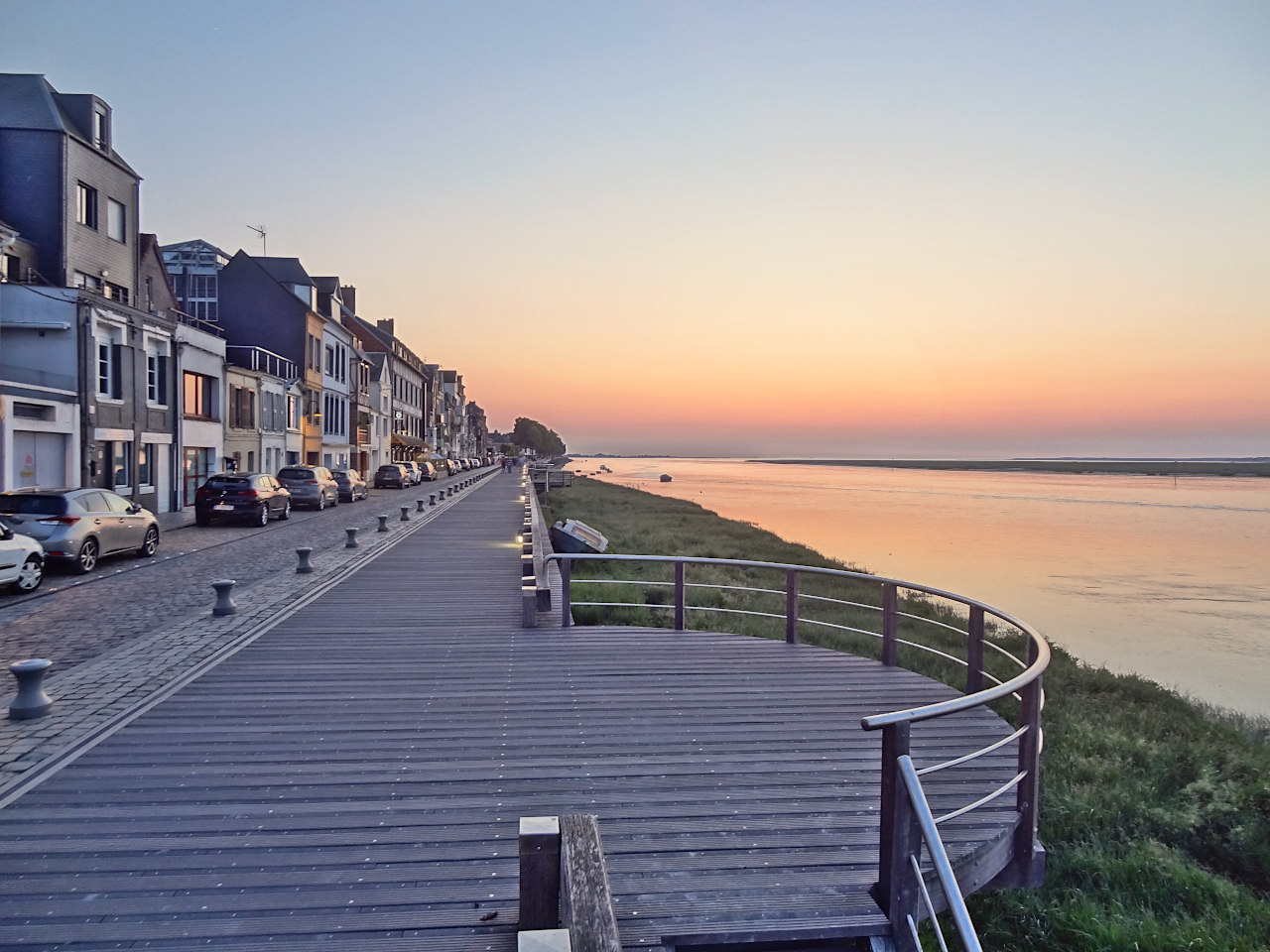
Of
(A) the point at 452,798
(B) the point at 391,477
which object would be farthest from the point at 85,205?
(A) the point at 452,798

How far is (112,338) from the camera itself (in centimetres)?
2292

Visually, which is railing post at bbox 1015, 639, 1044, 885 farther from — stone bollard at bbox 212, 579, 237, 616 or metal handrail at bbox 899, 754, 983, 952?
stone bollard at bbox 212, 579, 237, 616

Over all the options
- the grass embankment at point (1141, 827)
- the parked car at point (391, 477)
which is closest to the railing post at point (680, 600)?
the grass embankment at point (1141, 827)

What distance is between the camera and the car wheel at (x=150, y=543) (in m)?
15.9

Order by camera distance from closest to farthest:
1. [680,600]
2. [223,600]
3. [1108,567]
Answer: [680,600] < [223,600] < [1108,567]

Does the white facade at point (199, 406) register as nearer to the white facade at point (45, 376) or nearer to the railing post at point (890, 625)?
the white facade at point (45, 376)

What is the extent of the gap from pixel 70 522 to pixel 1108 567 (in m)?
31.2

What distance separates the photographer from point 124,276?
88.1ft

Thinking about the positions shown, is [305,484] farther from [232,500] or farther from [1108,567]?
[1108,567]

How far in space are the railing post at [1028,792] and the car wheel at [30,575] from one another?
13.5 metres

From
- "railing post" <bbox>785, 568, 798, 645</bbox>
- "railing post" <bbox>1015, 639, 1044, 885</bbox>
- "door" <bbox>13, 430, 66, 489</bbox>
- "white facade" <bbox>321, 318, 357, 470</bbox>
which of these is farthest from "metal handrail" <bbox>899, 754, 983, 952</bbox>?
"white facade" <bbox>321, 318, 357, 470</bbox>

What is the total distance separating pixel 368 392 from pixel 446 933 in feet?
190

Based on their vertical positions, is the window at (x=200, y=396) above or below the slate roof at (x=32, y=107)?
below

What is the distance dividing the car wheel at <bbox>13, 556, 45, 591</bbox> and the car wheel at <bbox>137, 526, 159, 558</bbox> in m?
3.96
